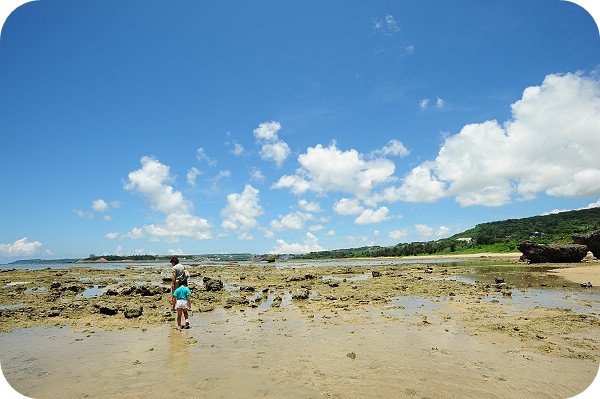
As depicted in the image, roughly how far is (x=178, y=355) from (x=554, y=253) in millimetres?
52813

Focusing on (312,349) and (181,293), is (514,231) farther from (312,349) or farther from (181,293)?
(181,293)

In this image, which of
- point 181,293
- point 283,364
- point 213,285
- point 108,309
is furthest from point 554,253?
point 108,309

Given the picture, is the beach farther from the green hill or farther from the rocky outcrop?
the green hill

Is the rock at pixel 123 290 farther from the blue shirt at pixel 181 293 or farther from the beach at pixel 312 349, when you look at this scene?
the blue shirt at pixel 181 293

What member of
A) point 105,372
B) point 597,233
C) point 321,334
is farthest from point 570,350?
point 597,233

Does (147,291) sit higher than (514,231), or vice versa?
(514,231)

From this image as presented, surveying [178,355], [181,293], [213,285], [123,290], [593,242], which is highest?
[593,242]

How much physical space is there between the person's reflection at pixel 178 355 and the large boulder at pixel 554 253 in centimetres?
5140

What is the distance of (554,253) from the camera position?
4562 cm

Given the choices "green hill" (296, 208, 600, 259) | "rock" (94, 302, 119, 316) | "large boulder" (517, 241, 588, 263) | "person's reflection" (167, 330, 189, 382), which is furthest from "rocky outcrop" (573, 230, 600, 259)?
"rock" (94, 302, 119, 316)

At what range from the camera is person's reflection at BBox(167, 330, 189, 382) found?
8.66m

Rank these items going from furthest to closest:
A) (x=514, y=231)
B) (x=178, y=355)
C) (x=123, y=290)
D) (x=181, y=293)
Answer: (x=514, y=231) → (x=123, y=290) → (x=181, y=293) → (x=178, y=355)

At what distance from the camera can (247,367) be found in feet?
29.5

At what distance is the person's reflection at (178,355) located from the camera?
866cm
